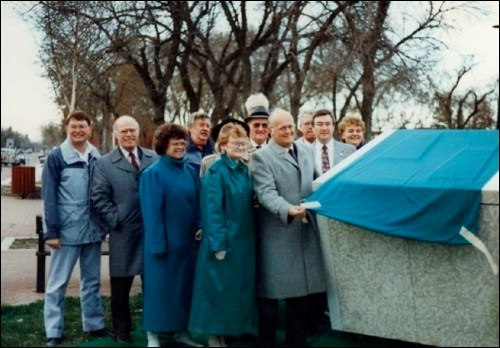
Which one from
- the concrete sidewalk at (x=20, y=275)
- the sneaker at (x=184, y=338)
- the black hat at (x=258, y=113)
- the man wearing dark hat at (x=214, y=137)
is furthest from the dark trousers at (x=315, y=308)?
the concrete sidewalk at (x=20, y=275)

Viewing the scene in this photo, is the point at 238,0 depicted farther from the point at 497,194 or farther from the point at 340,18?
the point at 497,194

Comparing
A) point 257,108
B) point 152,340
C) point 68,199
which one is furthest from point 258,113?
point 152,340

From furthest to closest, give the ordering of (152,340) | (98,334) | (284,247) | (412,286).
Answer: (98,334)
(152,340)
(284,247)
(412,286)

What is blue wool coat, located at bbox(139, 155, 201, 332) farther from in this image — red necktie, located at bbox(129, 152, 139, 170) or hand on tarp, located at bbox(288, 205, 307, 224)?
hand on tarp, located at bbox(288, 205, 307, 224)

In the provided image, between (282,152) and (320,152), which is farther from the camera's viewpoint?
(320,152)

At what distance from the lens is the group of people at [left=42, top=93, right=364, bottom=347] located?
506cm

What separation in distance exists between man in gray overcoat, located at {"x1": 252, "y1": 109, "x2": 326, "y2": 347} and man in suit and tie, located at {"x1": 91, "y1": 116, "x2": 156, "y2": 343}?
3.22 feet

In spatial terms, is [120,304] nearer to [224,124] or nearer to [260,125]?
[224,124]

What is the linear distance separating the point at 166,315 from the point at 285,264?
Result: 94cm

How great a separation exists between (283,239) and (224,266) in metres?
0.48

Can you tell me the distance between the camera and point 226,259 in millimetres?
5043

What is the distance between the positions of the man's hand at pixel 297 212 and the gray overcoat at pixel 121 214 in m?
1.27

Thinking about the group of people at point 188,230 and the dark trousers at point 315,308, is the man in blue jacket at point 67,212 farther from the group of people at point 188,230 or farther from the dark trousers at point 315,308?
the dark trousers at point 315,308

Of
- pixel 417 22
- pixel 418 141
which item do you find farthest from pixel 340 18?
pixel 418 141
